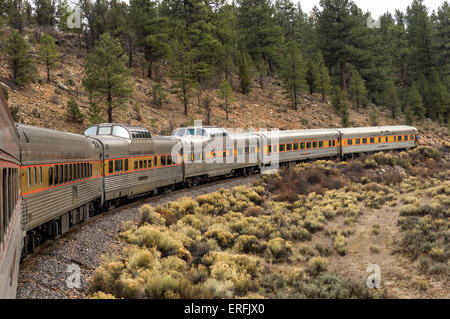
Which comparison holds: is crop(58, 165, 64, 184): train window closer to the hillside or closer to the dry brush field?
the dry brush field

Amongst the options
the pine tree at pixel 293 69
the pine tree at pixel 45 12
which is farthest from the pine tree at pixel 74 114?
the pine tree at pixel 293 69

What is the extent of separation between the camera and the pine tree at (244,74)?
5817 centimetres

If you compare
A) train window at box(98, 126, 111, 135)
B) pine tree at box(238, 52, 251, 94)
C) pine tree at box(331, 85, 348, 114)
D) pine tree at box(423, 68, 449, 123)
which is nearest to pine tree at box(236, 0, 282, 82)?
pine tree at box(238, 52, 251, 94)

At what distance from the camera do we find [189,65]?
45.7m

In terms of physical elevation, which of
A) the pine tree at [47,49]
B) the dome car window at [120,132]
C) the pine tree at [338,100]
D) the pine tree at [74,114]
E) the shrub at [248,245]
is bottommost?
the shrub at [248,245]

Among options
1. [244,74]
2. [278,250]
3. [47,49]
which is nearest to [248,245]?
[278,250]

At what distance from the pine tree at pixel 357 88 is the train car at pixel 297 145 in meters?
33.7

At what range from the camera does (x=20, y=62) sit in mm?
34969

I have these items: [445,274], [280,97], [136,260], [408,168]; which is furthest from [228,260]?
[280,97]

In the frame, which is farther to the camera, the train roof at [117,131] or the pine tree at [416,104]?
the pine tree at [416,104]

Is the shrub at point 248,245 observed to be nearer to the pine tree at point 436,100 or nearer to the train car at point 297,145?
the train car at point 297,145

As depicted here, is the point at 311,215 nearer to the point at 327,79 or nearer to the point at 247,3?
the point at 327,79

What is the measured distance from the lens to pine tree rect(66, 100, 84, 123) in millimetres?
33219

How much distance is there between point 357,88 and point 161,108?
3828 centimetres
